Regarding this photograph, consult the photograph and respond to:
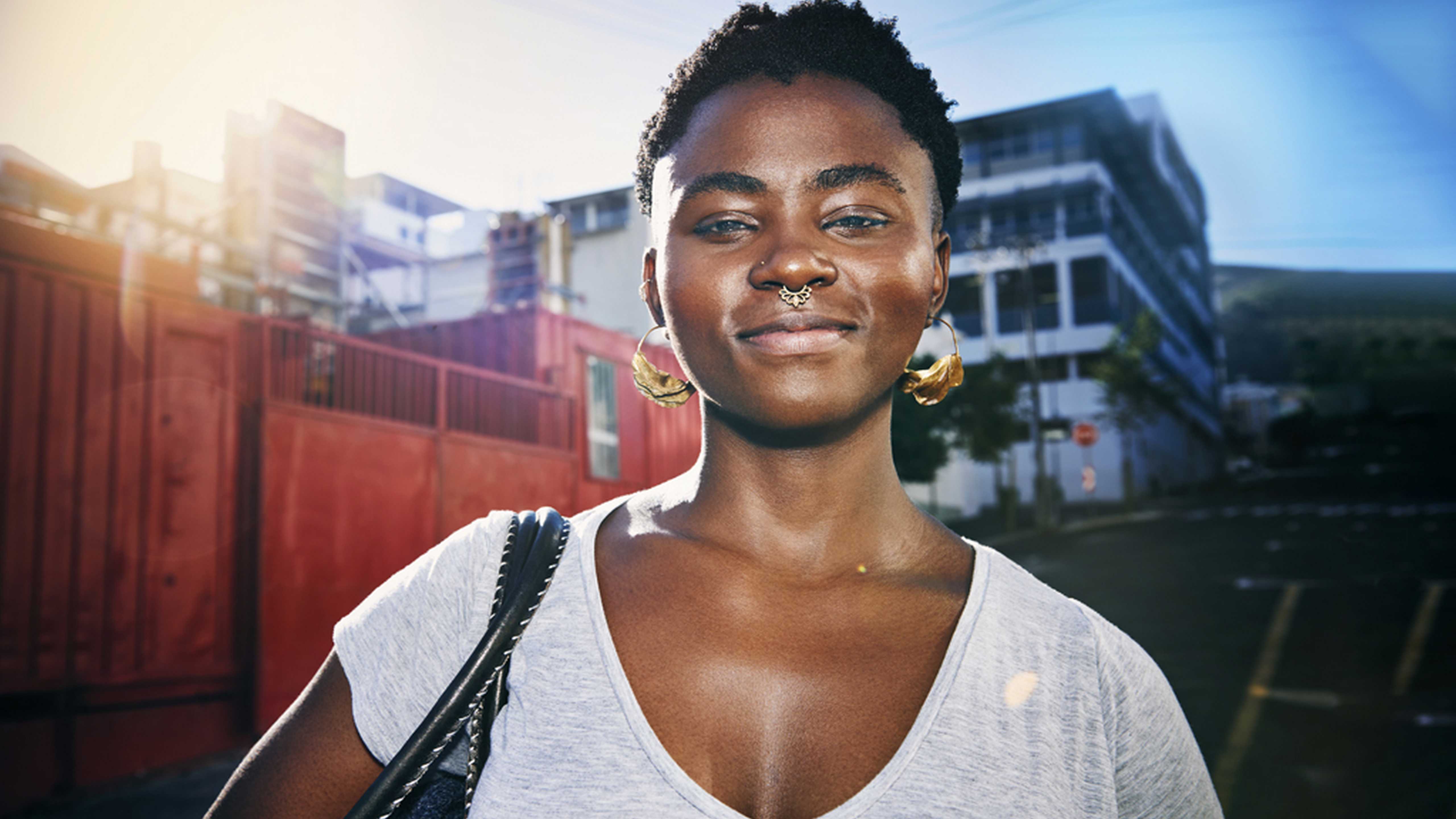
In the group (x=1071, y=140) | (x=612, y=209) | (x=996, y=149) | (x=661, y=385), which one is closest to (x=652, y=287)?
(x=661, y=385)

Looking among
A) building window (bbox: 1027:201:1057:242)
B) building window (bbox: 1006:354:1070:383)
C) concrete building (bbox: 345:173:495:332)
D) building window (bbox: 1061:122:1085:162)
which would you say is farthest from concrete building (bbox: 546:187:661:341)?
building window (bbox: 1061:122:1085:162)

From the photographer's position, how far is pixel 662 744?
1.33 m

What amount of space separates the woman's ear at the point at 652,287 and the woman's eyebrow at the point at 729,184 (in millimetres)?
174

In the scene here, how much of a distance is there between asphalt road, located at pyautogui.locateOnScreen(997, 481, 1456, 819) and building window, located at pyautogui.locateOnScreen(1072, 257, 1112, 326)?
18.0 m

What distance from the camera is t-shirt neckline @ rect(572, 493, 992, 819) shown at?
4.14ft

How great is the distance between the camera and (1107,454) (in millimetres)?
38281

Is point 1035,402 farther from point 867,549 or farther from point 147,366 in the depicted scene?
point 867,549

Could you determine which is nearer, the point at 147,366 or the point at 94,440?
the point at 94,440

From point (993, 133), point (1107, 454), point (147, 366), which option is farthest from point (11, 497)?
point (993, 133)

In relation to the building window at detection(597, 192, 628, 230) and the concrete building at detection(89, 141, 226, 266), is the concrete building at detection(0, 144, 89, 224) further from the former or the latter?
the building window at detection(597, 192, 628, 230)

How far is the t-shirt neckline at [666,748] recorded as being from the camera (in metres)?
1.26

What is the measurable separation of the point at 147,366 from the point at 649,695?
765 cm

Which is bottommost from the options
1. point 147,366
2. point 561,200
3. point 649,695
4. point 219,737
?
point 219,737

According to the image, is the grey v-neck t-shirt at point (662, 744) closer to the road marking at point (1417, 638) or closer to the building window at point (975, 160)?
the road marking at point (1417, 638)
